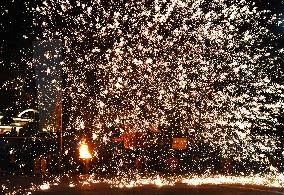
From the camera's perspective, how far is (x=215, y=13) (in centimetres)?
1958

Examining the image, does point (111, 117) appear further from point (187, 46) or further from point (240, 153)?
point (240, 153)

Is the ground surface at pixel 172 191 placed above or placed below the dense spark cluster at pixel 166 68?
below

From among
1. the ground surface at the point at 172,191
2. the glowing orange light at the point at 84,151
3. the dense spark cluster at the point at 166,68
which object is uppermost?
the dense spark cluster at the point at 166,68

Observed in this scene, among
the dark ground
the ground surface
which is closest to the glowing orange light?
the dark ground

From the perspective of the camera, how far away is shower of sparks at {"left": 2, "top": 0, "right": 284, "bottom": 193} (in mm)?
19484

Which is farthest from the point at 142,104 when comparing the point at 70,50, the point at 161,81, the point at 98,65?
the point at 70,50

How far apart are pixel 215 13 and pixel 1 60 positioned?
43.3 feet

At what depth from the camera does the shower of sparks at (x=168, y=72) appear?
19.5 metres

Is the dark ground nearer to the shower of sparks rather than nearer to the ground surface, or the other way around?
the ground surface

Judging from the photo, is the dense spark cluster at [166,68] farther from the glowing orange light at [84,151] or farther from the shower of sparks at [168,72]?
the glowing orange light at [84,151]

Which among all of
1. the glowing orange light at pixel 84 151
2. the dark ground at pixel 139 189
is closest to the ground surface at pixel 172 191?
the dark ground at pixel 139 189

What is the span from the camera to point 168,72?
20609 mm

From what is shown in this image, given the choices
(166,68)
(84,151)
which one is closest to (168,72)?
(166,68)

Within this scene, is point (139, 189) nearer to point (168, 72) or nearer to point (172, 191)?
point (172, 191)
